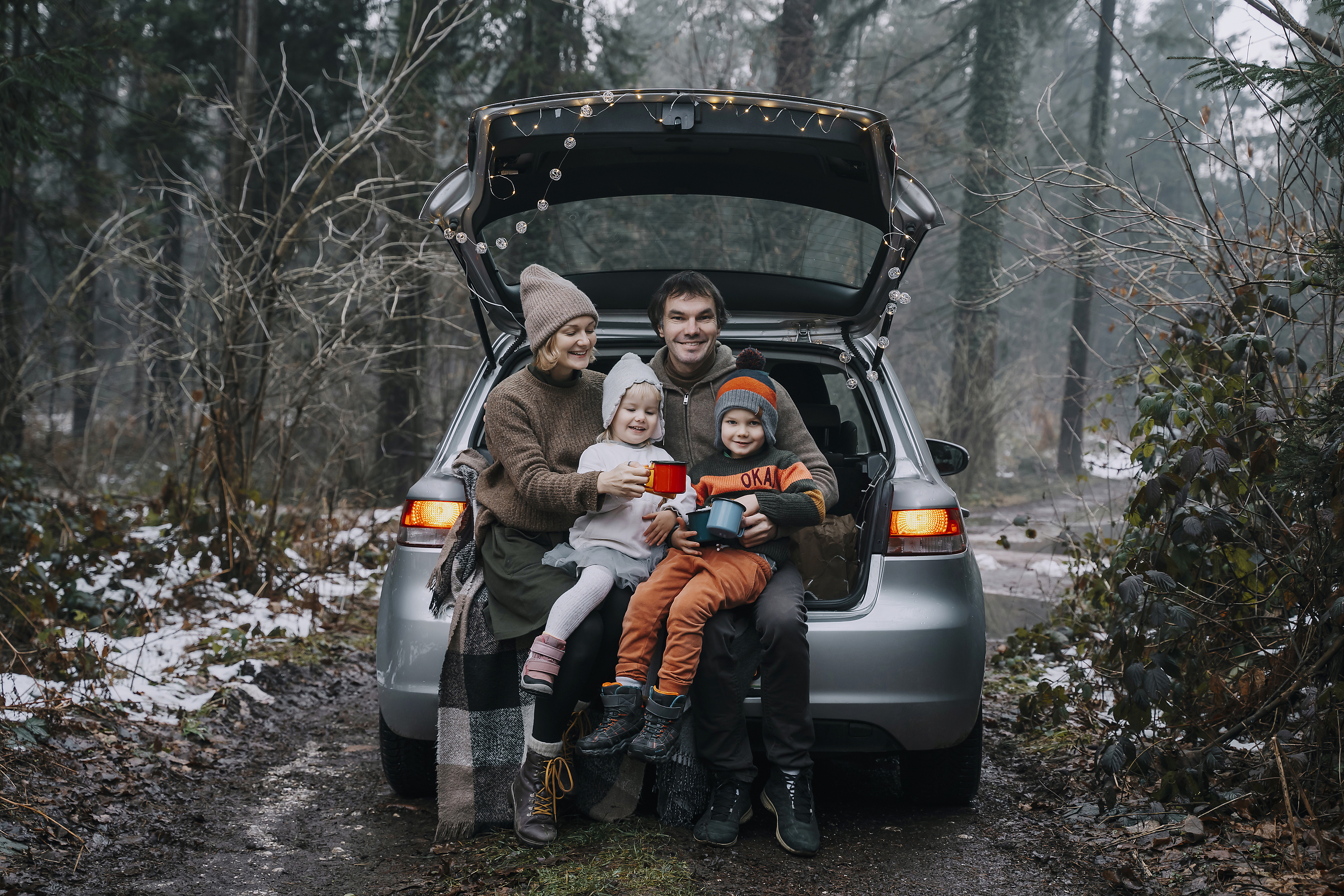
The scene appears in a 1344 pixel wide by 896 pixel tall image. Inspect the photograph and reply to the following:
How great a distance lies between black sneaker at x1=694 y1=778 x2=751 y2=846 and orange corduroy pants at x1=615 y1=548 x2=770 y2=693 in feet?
1.34

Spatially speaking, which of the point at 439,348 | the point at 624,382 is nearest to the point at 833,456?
the point at 624,382

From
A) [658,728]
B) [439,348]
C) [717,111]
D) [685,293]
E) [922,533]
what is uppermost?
[717,111]

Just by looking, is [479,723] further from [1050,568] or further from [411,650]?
[1050,568]

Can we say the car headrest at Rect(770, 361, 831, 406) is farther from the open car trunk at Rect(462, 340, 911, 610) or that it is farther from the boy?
the boy

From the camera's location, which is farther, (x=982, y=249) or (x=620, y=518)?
(x=982, y=249)

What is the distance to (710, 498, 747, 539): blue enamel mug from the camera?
310 centimetres

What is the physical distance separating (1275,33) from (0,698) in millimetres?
5253

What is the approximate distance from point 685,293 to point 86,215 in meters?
12.1

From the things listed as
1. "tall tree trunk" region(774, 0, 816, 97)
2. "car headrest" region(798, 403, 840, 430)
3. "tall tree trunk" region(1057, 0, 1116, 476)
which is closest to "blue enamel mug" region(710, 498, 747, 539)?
"car headrest" region(798, 403, 840, 430)

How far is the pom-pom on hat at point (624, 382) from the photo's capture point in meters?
3.37

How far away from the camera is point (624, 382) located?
11.0 feet

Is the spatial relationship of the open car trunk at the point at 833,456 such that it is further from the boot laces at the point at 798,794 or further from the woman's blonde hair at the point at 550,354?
the boot laces at the point at 798,794

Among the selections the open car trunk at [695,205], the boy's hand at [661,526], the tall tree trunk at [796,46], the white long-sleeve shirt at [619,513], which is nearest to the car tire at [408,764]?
the white long-sleeve shirt at [619,513]

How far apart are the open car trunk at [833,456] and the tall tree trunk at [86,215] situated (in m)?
7.35
